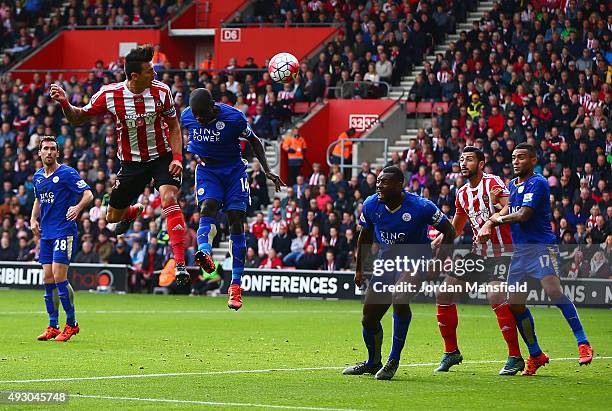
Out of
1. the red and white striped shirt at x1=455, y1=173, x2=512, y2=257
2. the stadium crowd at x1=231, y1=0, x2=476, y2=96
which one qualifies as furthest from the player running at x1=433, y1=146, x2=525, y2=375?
the stadium crowd at x1=231, y1=0, x2=476, y2=96

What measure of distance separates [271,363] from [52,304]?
4577 millimetres

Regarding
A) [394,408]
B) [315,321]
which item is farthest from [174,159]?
Result: [315,321]

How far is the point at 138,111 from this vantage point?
12625mm

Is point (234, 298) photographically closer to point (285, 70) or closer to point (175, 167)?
point (175, 167)

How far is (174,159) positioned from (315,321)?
9.01 metres

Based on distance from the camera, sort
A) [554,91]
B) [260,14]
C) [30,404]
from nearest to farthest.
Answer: [30,404], [554,91], [260,14]

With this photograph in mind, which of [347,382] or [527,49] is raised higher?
[527,49]

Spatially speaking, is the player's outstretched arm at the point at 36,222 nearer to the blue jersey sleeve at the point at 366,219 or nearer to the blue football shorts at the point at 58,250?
the blue football shorts at the point at 58,250

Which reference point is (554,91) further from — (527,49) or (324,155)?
(324,155)

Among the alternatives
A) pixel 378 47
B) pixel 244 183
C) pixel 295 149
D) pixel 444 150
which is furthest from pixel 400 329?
pixel 378 47

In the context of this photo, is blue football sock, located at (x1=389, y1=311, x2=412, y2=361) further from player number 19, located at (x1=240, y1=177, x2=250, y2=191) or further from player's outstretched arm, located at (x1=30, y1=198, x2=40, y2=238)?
player's outstretched arm, located at (x1=30, y1=198, x2=40, y2=238)

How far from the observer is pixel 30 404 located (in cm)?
956

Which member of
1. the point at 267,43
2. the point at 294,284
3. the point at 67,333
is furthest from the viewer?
the point at 267,43

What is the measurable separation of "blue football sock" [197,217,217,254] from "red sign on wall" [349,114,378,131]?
20.1m
